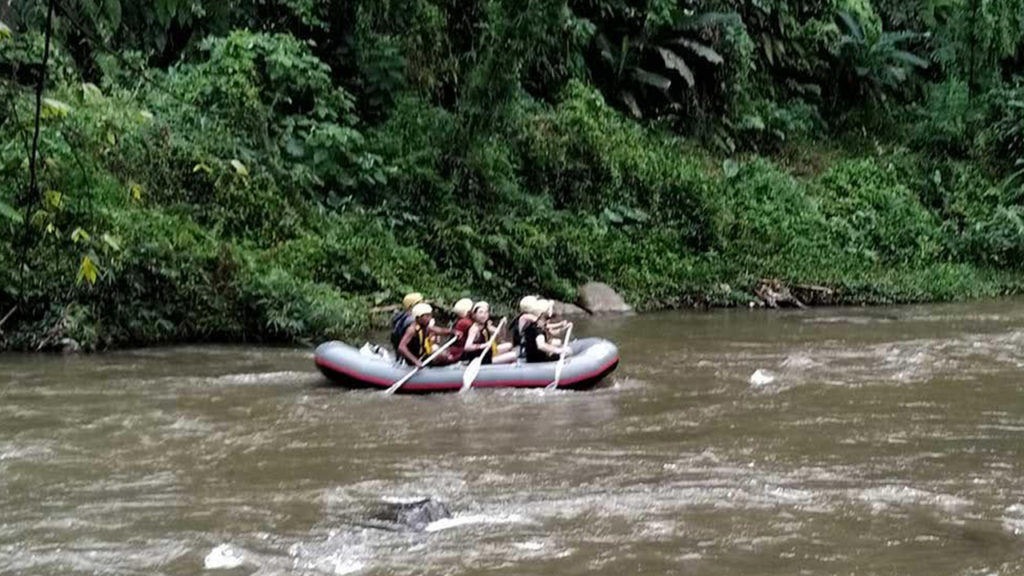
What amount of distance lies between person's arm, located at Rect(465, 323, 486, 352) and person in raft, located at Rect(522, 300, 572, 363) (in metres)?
0.44

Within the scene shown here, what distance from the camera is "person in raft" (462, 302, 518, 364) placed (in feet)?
35.1

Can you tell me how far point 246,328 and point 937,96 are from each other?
53.6ft

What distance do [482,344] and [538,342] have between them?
0.52m

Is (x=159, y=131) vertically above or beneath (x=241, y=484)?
above

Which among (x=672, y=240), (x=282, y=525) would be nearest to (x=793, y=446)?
(x=282, y=525)

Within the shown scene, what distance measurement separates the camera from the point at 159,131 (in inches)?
574

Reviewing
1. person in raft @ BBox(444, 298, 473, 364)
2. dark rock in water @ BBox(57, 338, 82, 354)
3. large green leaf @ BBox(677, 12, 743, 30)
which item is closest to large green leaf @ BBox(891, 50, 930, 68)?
large green leaf @ BBox(677, 12, 743, 30)

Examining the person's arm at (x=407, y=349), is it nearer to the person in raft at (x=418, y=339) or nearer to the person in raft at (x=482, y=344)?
the person in raft at (x=418, y=339)

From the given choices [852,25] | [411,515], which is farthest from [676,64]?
[411,515]

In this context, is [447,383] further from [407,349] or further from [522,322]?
[522,322]

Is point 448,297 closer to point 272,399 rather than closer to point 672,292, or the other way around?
point 672,292

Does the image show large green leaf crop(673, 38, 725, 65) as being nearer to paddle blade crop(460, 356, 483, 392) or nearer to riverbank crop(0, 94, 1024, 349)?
riverbank crop(0, 94, 1024, 349)

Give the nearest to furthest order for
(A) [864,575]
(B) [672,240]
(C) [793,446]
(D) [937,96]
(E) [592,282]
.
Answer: (A) [864,575] < (C) [793,446] < (E) [592,282] < (B) [672,240] < (D) [937,96]

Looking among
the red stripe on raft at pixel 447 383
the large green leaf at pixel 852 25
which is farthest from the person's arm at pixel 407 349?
the large green leaf at pixel 852 25
